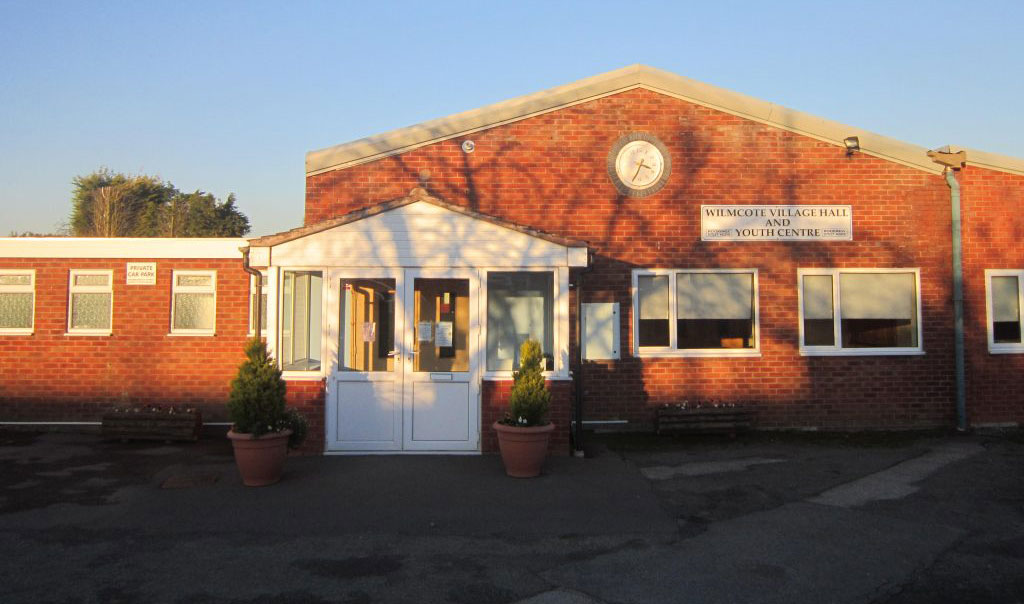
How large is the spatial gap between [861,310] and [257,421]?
949cm

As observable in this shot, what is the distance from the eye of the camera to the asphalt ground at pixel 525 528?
5.43 m

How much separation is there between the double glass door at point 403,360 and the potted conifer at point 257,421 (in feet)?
4.51

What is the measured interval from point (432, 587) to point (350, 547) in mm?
1223

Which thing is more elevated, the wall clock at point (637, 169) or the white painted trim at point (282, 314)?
the wall clock at point (637, 169)

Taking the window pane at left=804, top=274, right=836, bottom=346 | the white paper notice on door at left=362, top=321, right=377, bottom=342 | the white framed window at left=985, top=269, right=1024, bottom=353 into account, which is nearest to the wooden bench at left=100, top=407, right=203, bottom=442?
the white paper notice on door at left=362, top=321, right=377, bottom=342

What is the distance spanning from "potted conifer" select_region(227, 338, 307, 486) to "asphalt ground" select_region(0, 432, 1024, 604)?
0.85 feet

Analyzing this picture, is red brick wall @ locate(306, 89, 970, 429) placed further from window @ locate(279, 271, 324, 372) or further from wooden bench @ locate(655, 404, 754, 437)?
window @ locate(279, 271, 324, 372)

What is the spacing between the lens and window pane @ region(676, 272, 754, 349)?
40.6ft

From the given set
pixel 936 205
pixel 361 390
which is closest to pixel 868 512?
pixel 361 390

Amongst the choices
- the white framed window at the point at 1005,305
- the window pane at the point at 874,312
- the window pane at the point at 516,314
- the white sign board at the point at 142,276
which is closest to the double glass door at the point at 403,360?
the window pane at the point at 516,314

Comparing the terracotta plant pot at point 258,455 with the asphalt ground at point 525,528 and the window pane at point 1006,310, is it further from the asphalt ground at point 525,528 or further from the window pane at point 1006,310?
the window pane at point 1006,310

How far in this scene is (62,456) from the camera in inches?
414

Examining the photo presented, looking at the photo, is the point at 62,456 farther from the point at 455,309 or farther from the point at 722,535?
the point at 722,535

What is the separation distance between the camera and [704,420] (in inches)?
456
